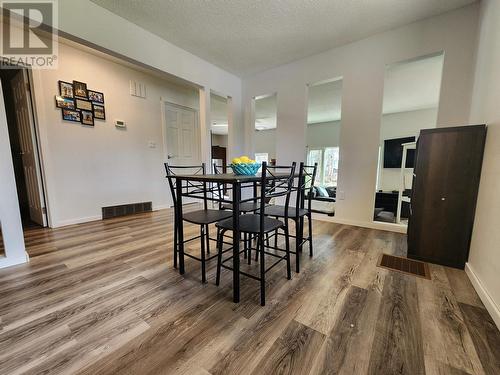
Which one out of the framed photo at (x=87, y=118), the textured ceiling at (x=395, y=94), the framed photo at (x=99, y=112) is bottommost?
the framed photo at (x=87, y=118)

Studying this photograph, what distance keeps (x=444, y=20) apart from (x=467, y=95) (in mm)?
943

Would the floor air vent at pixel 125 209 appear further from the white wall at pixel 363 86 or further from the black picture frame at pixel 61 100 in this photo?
the white wall at pixel 363 86

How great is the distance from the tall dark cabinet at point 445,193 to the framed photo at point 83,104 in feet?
14.7

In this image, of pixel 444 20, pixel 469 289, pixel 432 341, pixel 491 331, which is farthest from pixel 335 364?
pixel 444 20

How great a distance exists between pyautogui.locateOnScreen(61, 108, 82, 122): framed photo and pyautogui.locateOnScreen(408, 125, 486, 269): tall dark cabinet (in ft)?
14.8

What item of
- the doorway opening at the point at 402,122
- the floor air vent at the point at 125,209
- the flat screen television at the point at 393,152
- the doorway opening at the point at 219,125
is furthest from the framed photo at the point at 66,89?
the flat screen television at the point at 393,152

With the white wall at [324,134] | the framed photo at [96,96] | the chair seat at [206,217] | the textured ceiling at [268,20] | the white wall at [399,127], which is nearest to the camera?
the chair seat at [206,217]

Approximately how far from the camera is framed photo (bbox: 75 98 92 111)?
3177 millimetres

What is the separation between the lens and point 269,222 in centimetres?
165

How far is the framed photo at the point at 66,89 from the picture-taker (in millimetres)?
3025

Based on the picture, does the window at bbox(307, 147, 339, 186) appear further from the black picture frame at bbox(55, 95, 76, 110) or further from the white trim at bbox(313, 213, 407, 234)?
the black picture frame at bbox(55, 95, 76, 110)

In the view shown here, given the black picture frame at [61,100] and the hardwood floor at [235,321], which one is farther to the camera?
the black picture frame at [61,100]

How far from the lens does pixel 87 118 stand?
10.8ft

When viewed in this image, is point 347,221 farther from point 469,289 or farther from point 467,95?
point 467,95
